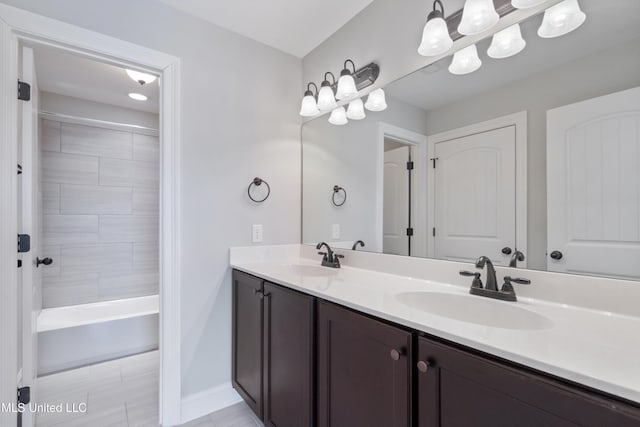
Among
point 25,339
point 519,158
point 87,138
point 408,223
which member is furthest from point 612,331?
point 87,138

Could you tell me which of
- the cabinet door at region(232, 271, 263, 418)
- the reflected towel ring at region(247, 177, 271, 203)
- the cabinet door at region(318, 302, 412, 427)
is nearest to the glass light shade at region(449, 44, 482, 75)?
the cabinet door at region(318, 302, 412, 427)

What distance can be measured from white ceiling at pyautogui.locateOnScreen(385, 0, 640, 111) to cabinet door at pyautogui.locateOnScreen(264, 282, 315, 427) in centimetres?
115

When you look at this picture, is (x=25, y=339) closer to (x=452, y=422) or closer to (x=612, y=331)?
(x=452, y=422)

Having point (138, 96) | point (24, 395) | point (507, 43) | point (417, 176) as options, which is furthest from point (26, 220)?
point (507, 43)

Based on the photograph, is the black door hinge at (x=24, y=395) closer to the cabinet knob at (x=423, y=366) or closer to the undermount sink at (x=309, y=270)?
the undermount sink at (x=309, y=270)

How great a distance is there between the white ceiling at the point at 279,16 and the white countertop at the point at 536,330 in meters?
1.60

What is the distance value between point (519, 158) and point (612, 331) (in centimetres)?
65

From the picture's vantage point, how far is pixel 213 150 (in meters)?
1.89

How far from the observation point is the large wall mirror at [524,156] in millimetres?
935

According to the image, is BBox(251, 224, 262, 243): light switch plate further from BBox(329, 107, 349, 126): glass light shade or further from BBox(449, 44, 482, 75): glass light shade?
BBox(449, 44, 482, 75): glass light shade

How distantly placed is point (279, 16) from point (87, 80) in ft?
5.75

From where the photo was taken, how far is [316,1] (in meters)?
1.72

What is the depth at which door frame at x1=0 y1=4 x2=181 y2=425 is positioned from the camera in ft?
4.42

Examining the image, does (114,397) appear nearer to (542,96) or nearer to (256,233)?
(256,233)
